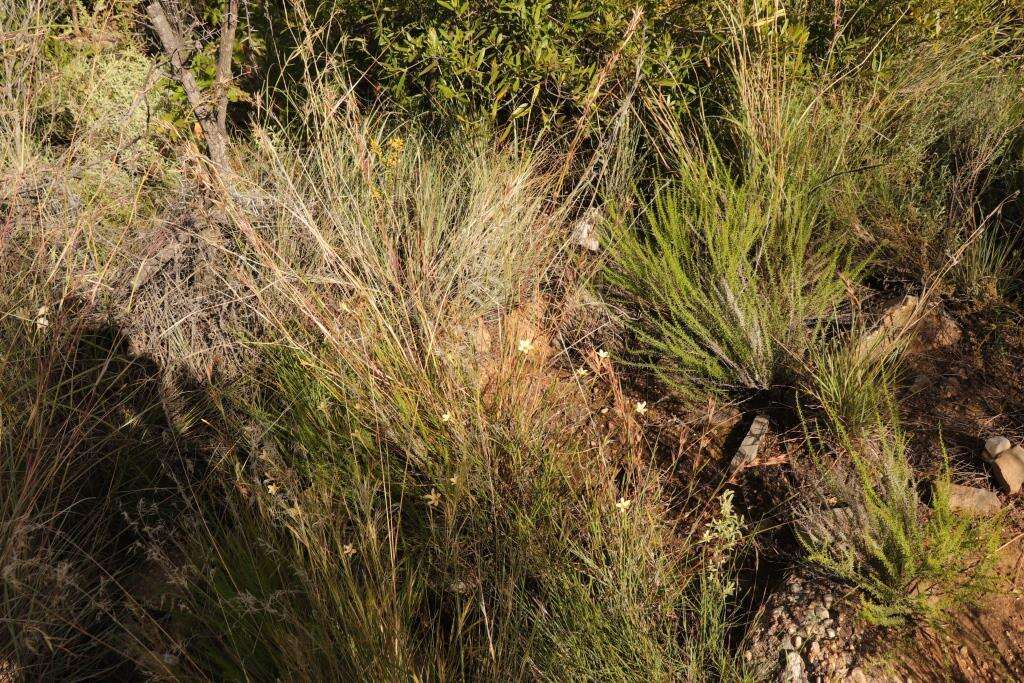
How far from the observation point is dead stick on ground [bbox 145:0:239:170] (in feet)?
10.6

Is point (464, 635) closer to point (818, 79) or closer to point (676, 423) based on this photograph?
point (676, 423)

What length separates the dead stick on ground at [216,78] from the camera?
324cm

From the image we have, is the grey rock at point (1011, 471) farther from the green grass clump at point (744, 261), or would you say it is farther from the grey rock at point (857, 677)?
the grey rock at point (857, 677)

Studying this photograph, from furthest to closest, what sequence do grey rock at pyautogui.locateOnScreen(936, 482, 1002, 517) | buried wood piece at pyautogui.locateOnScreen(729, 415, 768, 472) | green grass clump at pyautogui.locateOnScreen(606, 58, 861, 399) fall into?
green grass clump at pyautogui.locateOnScreen(606, 58, 861, 399), buried wood piece at pyautogui.locateOnScreen(729, 415, 768, 472), grey rock at pyautogui.locateOnScreen(936, 482, 1002, 517)

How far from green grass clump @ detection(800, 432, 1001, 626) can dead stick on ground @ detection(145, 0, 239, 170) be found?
2580mm

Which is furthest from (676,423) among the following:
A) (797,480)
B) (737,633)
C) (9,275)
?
(9,275)

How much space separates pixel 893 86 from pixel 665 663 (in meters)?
2.71

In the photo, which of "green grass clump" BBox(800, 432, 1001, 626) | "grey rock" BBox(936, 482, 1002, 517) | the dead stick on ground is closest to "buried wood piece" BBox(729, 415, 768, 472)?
"green grass clump" BBox(800, 432, 1001, 626)

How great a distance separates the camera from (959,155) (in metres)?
3.33

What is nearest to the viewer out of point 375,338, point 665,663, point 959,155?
point 665,663

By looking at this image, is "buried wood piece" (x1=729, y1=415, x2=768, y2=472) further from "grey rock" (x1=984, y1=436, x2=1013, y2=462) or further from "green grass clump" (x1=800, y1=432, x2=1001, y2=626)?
"grey rock" (x1=984, y1=436, x2=1013, y2=462)

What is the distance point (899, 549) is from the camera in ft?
6.52

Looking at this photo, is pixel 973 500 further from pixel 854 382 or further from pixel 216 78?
pixel 216 78

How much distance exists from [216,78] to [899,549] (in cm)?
313
